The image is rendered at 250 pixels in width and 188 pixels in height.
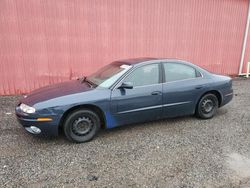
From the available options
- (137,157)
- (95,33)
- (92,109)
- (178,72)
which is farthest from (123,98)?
(95,33)

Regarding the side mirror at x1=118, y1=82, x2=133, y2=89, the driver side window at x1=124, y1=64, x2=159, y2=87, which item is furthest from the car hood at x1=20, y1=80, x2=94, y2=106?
the driver side window at x1=124, y1=64, x2=159, y2=87

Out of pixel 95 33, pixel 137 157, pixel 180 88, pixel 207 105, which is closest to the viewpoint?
pixel 137 157

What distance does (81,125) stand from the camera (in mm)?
3711

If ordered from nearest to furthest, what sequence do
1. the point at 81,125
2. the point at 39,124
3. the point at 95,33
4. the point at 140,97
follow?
1. the point at 39,124
2. the point at 81,125
3. the point at 140,97
4. the point at 95,33

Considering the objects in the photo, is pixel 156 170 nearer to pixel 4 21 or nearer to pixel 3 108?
pixel 3 108

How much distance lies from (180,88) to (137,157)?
5.90ft

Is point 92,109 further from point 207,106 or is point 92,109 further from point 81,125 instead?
point 207,106

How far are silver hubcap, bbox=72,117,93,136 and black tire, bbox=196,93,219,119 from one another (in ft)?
8.06

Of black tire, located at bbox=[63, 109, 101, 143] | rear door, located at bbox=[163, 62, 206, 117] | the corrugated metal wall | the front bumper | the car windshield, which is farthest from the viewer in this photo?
the corrugated metal wall

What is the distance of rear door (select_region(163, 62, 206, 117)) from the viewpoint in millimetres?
4301

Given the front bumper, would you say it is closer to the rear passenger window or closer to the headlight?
the headlight

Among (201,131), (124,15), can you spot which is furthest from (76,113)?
(124,15)

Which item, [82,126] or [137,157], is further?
[82,126]

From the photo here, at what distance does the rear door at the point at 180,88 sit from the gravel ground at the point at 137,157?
0.36 metres
